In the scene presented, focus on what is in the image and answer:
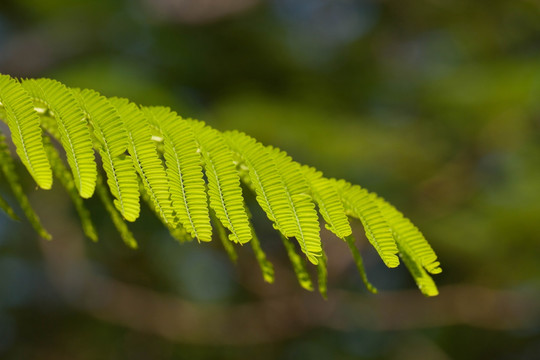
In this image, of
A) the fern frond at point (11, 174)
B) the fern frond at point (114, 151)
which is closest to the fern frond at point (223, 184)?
the fern frond at point (114, 151)

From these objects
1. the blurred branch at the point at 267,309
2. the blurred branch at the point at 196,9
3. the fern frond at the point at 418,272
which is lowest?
the blurred branch at the point at 267,309

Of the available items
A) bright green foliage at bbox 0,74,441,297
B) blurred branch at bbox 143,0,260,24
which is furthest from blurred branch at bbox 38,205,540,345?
bright green foliage at bbox 0,74,441,297

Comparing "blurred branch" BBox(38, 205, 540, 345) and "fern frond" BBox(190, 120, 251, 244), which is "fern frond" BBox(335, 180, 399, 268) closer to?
"fern frond" BBox(190, 120, 251, 244)

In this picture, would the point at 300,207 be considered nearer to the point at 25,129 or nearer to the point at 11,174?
the point at 25,129

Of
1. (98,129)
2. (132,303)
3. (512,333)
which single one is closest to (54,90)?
(98,129)


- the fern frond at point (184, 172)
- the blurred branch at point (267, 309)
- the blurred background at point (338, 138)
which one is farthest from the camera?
the blurred branch at point (267, 309)

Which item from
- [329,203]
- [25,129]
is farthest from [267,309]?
[25,129]

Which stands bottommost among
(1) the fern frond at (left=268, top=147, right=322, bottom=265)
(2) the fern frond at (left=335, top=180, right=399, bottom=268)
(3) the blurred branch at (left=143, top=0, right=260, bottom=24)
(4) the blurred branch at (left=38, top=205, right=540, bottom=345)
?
(4) the blurred branch at (left=38, top=205, right=540, bottom=345)

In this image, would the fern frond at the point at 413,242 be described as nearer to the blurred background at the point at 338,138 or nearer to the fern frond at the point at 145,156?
the fern frond at the point at 145,156
